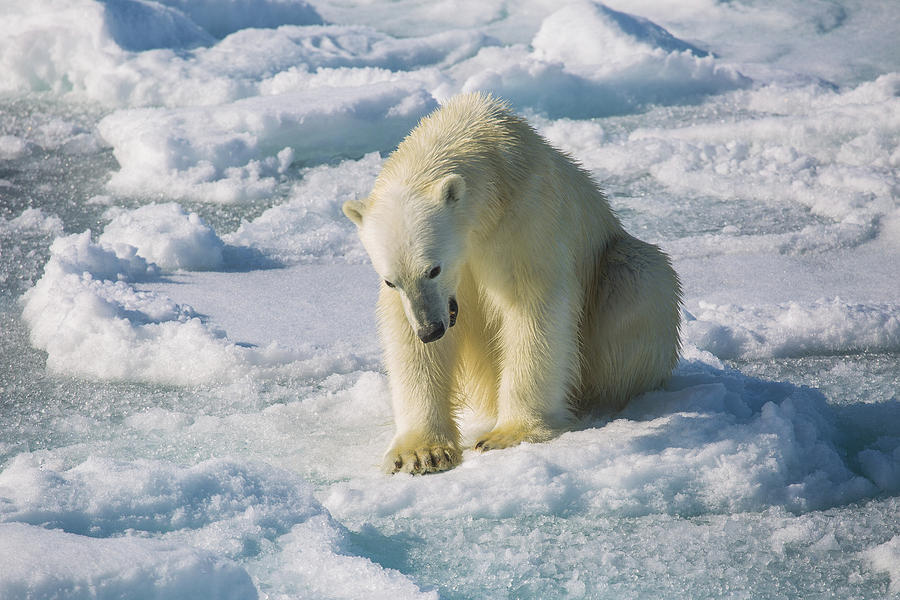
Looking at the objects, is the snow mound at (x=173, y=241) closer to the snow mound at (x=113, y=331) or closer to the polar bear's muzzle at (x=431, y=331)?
the snow mound at (x=113, y=331)

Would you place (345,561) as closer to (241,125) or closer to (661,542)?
(661,542)

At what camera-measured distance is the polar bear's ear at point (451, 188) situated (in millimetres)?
2613

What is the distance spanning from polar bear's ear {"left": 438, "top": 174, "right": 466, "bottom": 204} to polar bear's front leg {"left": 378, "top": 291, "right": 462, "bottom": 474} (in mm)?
446

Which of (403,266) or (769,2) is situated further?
(769,2)

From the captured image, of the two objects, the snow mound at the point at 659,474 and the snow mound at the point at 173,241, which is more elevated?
the snow mound at the point at 659,474

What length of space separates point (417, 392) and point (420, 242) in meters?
0.63

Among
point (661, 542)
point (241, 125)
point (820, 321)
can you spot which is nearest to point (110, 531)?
point (661, 542)

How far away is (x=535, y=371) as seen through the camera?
9.78ft

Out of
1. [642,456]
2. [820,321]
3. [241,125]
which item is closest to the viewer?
[642,456]

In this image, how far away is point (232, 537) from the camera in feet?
7.69

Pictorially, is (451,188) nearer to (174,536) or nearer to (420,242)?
(420,242)

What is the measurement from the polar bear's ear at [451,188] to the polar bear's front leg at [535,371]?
0.46 meters

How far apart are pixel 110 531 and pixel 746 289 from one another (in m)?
→ 3.43

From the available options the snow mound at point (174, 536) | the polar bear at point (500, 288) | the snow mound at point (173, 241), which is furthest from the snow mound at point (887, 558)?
the snow mound at point (173, 241)
